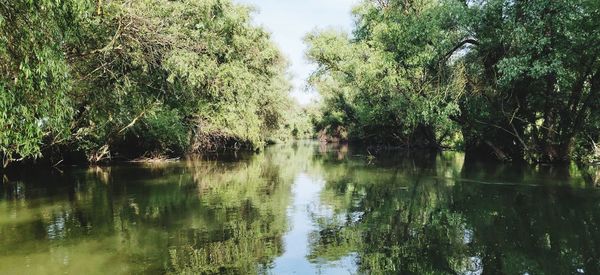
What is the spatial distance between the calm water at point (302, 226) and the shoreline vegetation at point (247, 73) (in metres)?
2.02

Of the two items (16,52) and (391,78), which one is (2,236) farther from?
(391,78)

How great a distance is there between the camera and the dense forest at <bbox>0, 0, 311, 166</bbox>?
7676mm

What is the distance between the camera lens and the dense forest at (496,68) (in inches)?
732

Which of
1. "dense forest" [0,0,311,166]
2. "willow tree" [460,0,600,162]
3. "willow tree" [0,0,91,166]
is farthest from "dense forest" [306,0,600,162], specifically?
"willow tree" [0,0,91,166]

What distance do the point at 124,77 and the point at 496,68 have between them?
54.0 feet

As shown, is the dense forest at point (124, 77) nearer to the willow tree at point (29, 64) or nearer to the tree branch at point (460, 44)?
the willow tree at point (29, 64)

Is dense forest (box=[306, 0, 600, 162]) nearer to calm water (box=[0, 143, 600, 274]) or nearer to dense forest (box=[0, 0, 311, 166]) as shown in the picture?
calm water (box=[0, 143, 600, 274])

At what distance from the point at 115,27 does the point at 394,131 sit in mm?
32569

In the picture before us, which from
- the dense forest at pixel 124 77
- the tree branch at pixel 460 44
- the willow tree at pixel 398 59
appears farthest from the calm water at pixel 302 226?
the tree branch at pixel 460 44

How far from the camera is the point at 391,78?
79.6 ft

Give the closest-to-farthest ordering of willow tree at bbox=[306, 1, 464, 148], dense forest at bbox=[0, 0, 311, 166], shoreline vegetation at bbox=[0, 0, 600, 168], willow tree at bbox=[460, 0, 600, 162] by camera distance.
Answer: dense forest at bbox=[0, 0, 311, 166]
shoreline vegetation at bbox=[0, 0, 600, 168]
willow tree at bbox=[460, 0, 600, 162]
willow tree at bbox=[306, 1, 464, 148]

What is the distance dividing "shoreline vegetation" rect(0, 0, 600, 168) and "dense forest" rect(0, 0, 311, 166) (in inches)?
1.9

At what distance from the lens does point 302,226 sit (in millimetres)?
10016

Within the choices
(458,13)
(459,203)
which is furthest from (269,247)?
(458,13)
